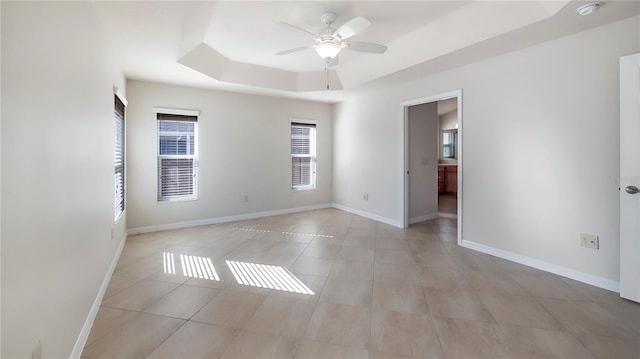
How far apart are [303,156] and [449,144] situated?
5538 mm

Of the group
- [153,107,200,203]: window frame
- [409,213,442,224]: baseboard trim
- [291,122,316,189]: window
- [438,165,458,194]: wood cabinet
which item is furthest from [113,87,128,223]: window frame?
[438,165,458,194]: wood cabinet

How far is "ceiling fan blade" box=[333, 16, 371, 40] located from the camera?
230cm

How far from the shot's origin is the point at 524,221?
3006 millimetres

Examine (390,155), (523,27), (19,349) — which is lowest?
(19,349)

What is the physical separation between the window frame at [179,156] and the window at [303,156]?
6.30 ft

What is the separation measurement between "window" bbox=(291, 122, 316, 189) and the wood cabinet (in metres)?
4.50

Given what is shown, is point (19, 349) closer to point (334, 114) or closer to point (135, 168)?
point (135, 168)

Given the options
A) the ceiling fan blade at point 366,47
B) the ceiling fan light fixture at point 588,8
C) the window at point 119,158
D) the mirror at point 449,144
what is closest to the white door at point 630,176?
the ceiling fan light fixture at point 588,8

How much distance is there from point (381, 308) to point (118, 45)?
149 inches

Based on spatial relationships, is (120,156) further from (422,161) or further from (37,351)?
(422,161)

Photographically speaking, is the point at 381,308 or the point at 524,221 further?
the point at 524,221

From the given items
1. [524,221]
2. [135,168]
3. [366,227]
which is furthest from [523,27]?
[135,168]

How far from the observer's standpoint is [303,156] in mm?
5992

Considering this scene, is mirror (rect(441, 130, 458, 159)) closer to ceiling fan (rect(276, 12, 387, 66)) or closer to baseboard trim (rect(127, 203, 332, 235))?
baseboard trim (rect(127, 203, 332, 235))
